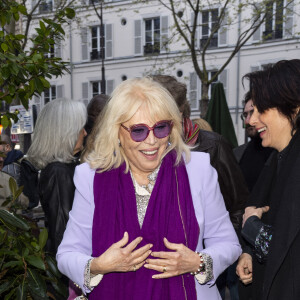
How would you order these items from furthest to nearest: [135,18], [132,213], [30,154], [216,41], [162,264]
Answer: [135,18], [216,41], [30,154], [132,213], [162,264]

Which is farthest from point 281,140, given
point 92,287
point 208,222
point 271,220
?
point 92,287

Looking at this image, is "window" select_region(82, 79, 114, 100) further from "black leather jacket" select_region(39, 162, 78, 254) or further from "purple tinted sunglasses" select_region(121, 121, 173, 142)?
"purple tinted sunglasses" select_region(121, 121, 173, 142)

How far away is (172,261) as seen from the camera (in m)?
2.00

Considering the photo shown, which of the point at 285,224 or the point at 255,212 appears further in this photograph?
the point at 255,212

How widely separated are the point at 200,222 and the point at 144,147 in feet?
1.58

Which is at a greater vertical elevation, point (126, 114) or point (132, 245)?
point (126, 114)

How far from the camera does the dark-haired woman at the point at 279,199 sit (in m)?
1.92

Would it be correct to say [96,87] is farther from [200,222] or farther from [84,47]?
[200,222]

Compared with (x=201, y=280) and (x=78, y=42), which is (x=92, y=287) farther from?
(x=78, y=42)

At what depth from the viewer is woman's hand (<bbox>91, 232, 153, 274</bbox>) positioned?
1.99 meters

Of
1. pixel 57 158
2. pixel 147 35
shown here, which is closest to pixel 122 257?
pixel 57 158

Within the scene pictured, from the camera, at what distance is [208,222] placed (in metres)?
2.21

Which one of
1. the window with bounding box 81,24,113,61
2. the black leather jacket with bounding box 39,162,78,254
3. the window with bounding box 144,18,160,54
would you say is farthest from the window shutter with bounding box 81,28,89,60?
the black leather jacket with bounding box 39,162,78,254

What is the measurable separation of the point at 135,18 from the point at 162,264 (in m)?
25.5
